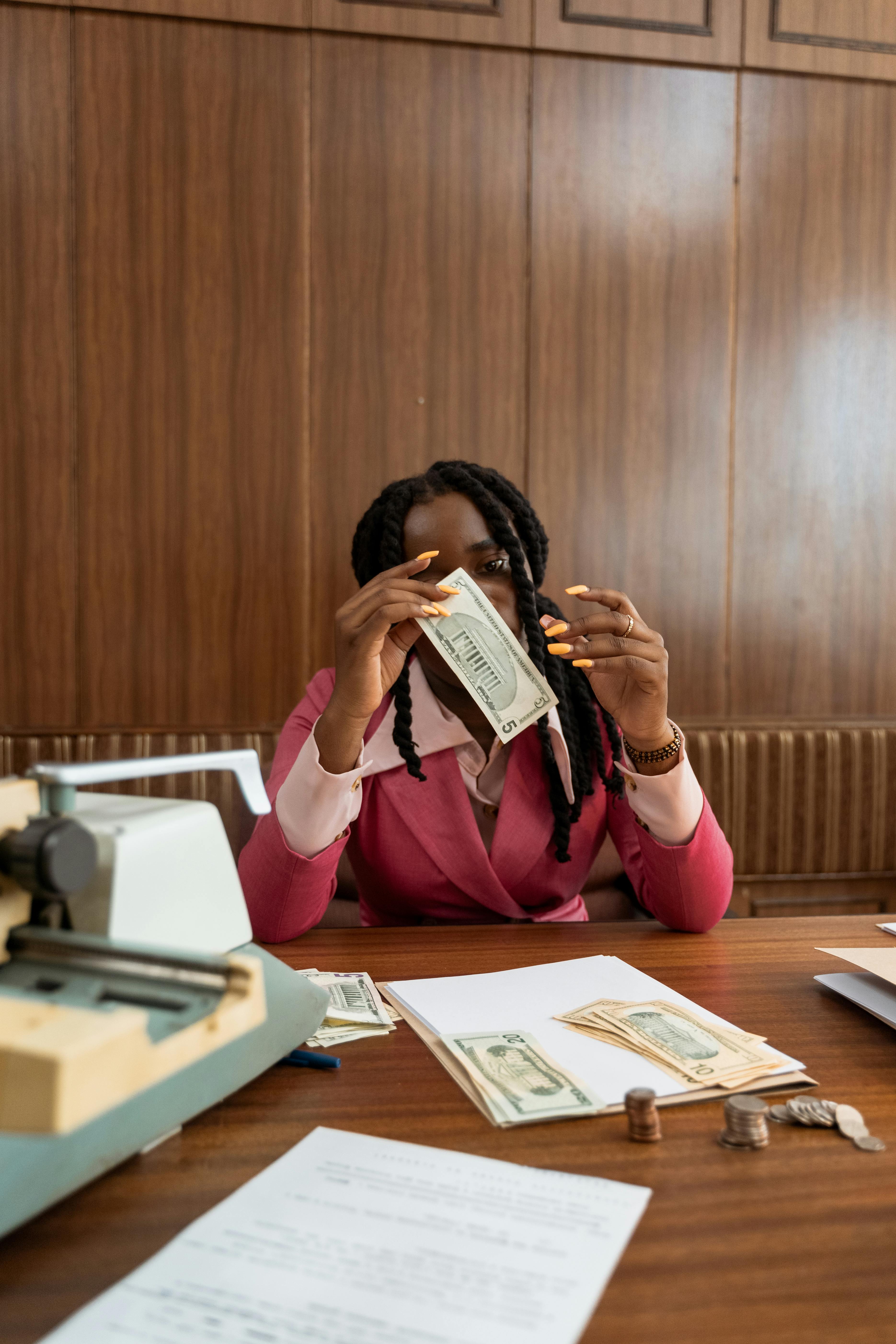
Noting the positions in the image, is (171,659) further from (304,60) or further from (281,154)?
(304,60)

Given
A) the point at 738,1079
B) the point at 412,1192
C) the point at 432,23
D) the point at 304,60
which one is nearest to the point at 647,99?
the point at 432,23

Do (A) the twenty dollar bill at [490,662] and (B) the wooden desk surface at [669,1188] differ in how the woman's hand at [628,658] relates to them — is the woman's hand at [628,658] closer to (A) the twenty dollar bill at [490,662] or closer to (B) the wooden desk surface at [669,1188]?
(A) the twenty dollar bill at [490,662]

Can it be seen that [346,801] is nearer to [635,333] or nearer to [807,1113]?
[807,1113]

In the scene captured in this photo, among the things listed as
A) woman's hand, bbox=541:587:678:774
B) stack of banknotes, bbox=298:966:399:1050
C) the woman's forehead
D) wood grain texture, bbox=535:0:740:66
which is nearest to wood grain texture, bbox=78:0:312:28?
wood grain texture, bbox=535:0:740:66

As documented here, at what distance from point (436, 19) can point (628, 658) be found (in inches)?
84.7

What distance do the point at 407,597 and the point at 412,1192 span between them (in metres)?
0.83

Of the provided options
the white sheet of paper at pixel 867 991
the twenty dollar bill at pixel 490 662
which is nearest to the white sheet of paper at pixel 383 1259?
the white sheet of paper at pixel 867 991

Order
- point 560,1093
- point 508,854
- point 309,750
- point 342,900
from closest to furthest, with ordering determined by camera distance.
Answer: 1. point 560,1093
2. point 309,750
3. point 508,854
4. point 342,900

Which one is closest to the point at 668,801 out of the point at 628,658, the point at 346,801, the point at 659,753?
the point at 659,753

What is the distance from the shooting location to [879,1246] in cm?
59

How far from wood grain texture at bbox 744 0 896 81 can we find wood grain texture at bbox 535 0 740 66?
68mm

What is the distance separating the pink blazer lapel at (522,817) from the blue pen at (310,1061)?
0.67 m

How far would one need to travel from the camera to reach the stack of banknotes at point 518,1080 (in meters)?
0.75

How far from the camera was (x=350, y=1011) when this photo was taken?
959mm
